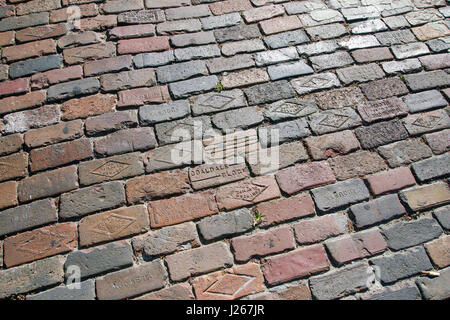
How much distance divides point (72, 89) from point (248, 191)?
1.07m

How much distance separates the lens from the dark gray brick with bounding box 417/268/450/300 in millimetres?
1175

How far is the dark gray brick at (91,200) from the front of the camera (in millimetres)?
1277

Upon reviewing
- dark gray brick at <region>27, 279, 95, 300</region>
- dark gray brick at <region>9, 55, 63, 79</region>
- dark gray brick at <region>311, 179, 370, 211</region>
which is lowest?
dark gray brick at <region>27, 279, 95, 300</region>

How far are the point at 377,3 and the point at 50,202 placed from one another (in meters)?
2.26

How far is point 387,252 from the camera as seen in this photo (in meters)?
1.24

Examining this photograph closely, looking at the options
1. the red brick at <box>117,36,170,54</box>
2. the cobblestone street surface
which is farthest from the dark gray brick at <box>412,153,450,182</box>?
the red brick at <box>117,36,170,54</box>

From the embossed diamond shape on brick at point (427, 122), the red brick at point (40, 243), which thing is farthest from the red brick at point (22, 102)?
the embossed diamond shape on brick at point (427, 122)

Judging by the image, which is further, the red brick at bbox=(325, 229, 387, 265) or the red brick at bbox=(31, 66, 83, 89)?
the red brick at bbox=(31, 66, 83, 89)

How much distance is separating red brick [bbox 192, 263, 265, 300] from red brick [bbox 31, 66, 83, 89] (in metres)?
1.24

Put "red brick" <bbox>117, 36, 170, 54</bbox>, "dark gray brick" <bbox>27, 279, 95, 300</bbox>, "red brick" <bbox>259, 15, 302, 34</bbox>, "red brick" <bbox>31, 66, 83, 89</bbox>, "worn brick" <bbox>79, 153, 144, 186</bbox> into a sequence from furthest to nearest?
"red brick" <bbox>259, 15, 302, 34</bbox> → "red brick" <bbox>117, 36, 170, 54</bbox> → "red brick" <bbox>31, 66, 83, 89</bbox> → "worn brick" <bbox>79, 153, 144, 186</bbox> → "dark gray brick" <bbox>27, 279, 95, 300</bbox>

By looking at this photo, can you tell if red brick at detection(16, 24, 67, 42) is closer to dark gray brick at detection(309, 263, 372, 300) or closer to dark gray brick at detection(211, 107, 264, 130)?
dark gray brick at detection(211, 107, 264, 130)

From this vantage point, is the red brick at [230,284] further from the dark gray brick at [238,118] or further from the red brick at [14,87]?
the red brick at [14,87]

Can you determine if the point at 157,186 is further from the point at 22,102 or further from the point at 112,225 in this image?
the point at 22,102
